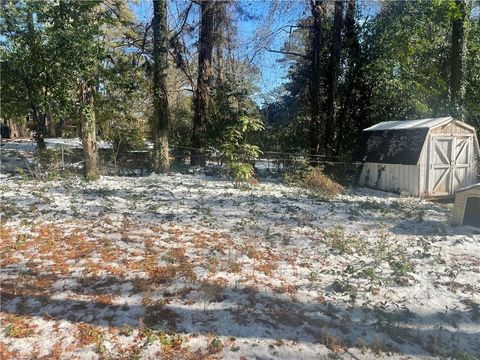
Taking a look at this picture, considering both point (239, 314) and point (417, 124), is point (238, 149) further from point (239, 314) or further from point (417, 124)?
point (239, 314)

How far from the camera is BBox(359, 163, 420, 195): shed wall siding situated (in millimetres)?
11125

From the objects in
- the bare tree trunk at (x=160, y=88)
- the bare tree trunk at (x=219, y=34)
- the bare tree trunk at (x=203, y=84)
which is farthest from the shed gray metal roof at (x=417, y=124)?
the bare tree trunk at (x=160, y=88)

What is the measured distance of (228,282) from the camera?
4637 mm

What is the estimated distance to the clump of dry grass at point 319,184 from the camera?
34.8 feet

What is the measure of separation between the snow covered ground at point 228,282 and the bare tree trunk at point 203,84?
5.96m

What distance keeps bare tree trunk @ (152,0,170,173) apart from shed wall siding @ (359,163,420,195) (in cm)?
705

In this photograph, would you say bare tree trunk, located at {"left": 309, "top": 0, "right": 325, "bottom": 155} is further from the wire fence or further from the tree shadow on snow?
the tree shadow on snow

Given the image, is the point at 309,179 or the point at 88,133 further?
the point at 309,179

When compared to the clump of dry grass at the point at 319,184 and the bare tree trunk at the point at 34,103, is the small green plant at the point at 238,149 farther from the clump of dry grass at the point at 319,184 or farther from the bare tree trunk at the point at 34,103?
the bare tree trunk at the point at 34,103

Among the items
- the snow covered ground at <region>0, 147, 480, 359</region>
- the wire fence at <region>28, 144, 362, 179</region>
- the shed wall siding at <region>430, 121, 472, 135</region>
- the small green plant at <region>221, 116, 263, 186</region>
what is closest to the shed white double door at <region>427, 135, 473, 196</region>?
the shed wall siding at <region>430, 121, 472, 135</region>

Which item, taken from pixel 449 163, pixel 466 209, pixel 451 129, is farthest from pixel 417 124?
pixel 466 209

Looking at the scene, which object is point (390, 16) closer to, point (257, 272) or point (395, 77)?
point (395, 77)

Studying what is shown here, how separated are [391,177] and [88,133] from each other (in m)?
9.57

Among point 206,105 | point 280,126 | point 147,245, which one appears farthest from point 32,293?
point 280,126
